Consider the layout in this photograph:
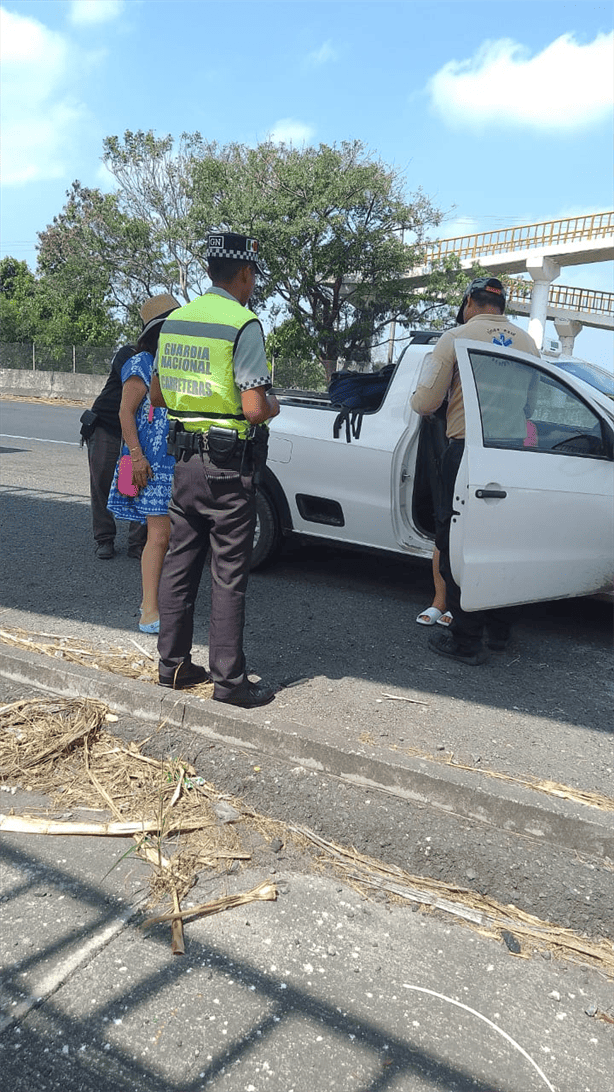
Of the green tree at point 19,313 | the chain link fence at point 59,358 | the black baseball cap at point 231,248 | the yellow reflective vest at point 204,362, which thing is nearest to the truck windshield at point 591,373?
the black baseball cap at point 231,248

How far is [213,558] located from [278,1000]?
1.89 meters

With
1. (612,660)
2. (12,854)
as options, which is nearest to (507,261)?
(612,660)

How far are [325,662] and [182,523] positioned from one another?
1265 mm

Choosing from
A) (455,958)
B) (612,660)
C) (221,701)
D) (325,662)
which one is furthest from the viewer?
(612,660)

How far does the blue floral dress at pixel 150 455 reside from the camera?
15.8 ft

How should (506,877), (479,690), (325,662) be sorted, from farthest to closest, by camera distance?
(325,662)
(479,690)
(506,877)

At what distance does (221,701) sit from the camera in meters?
3.86

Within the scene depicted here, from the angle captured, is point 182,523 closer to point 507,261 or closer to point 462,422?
point 462,422

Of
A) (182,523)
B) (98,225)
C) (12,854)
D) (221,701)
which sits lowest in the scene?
(12,854)

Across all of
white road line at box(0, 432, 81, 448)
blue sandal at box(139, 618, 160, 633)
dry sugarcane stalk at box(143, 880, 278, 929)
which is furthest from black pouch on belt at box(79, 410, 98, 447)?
white road line at box(0, 432, 81, 448)

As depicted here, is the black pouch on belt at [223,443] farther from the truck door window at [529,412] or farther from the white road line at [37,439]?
the white road line at [37,439]

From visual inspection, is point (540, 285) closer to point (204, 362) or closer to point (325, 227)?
point (325, 227)

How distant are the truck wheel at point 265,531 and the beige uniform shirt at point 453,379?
5.43 ft

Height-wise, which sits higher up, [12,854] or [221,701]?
[221,701]
